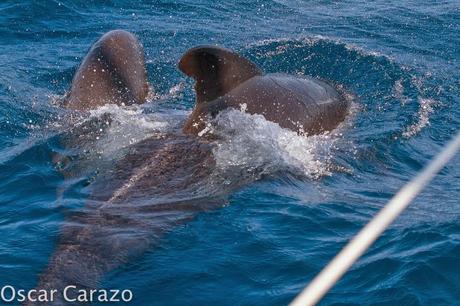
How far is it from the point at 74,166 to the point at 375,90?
5612 mm

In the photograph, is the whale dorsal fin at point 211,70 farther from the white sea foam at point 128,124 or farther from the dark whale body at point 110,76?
the dark whale body at point 110,76

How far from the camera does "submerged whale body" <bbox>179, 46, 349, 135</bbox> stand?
10242 millimetres

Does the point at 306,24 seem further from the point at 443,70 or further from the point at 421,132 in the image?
the point at 421,132

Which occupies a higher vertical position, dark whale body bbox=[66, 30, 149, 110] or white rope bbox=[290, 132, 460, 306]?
dark whale body bbox=[66, 30, 149, 110]

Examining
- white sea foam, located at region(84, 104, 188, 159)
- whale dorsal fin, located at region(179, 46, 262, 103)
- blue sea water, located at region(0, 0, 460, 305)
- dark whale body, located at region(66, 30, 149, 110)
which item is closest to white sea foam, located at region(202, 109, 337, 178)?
blue sea water, located at region(0, 0, 460, 305)

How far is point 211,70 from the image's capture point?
1044 cm

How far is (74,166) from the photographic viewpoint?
30.3 feet

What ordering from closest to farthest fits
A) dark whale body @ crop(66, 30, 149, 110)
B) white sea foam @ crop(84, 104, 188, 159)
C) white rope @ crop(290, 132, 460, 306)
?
white rope @ crop(290, 132, 460, 306) < white sea foam @ crop(84, 104, 188, 159) < dark whale body @ crop(66, 30, 149, 110)

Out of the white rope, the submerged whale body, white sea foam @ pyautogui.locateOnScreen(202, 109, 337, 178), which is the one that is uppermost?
the submerged whale body

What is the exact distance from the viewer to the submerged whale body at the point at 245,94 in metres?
10.2

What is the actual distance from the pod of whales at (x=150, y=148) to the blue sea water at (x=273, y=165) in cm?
19

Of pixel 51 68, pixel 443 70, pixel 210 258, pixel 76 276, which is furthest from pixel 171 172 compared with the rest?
pixel 443 70

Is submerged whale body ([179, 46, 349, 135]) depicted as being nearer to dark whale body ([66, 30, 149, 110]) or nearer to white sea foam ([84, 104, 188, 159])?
white sea foam ([84, 104, 188, 159])

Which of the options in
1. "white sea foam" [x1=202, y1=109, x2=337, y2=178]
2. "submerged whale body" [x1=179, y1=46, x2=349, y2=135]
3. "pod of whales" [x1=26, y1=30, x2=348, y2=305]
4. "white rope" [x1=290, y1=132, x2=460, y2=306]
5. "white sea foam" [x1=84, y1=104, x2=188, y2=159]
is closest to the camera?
"white rope" [x1=290, y1=132, x2=460, y2=306]
